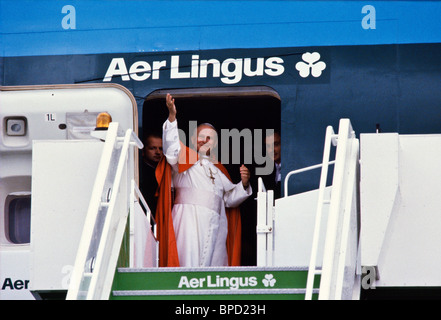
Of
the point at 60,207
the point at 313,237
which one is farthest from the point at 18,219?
the point at 313,237

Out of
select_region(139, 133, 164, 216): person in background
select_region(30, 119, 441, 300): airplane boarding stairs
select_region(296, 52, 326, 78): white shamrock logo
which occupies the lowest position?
select_region(30, 119, 441, 300): airplane boarding stairs

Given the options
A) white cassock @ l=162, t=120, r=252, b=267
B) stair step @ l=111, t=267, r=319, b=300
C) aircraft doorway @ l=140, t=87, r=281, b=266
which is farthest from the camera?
aircraft doorway @ l=140, t=87, r=281, b=266

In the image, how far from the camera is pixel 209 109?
9.76 meters

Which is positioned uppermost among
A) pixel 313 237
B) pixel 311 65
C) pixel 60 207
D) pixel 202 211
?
pixel 311 65

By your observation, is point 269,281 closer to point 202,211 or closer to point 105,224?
point 105,224

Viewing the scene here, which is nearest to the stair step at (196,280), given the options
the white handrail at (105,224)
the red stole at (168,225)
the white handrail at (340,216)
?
the white handrail at (105,224)

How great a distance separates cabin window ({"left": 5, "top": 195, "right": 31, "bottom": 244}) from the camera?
8.41 meters

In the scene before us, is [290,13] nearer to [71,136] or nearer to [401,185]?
[71,136]

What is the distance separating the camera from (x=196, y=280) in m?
6.00

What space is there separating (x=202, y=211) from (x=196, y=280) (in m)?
2.75

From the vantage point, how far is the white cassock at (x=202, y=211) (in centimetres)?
860

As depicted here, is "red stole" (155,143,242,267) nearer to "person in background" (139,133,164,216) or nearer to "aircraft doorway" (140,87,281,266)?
"person in background" (139,133,164,216)

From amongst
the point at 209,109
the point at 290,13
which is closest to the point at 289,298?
the point at 290,13

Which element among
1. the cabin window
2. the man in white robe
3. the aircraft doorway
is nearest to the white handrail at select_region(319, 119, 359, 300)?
the man in white robe
